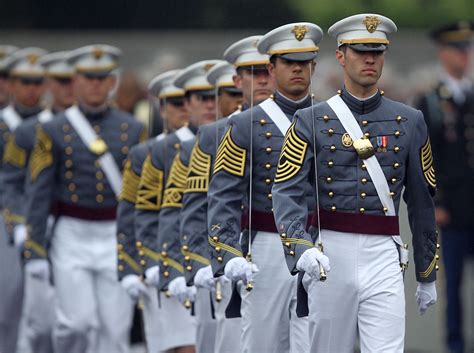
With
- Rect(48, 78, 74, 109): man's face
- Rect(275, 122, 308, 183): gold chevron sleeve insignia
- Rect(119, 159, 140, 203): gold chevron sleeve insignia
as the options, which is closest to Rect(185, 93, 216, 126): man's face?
Rect(119, 159, 140, 203): gold chevron sleeve insignia

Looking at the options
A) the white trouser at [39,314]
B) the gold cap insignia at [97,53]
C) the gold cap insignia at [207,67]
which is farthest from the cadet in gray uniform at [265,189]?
the white trouser at [39,314]

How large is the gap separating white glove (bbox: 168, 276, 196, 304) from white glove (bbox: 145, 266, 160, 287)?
1.78 feet

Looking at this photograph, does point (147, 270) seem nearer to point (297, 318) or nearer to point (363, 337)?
point (297, 318)

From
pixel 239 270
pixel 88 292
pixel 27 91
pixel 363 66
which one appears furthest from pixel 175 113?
pixel 27 91

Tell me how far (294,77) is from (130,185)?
2.99 m

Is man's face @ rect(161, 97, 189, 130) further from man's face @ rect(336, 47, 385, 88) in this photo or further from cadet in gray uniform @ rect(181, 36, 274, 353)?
man's face @ rect(336, 47, 385, 88)

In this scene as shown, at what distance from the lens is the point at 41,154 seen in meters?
16.3

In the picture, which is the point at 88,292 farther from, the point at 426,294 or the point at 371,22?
the point at 371,22

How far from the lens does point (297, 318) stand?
1258cm

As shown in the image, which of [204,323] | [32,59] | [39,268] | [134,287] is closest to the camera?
[204,323]

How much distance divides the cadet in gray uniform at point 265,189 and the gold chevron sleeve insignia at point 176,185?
145 centimetres

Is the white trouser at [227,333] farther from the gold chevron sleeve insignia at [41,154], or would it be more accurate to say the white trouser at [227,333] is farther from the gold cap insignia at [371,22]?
the gold chevron sleeve insignia at [41,154]

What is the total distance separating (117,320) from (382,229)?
4411 millimetres

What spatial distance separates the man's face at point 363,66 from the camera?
1183 centimetres
